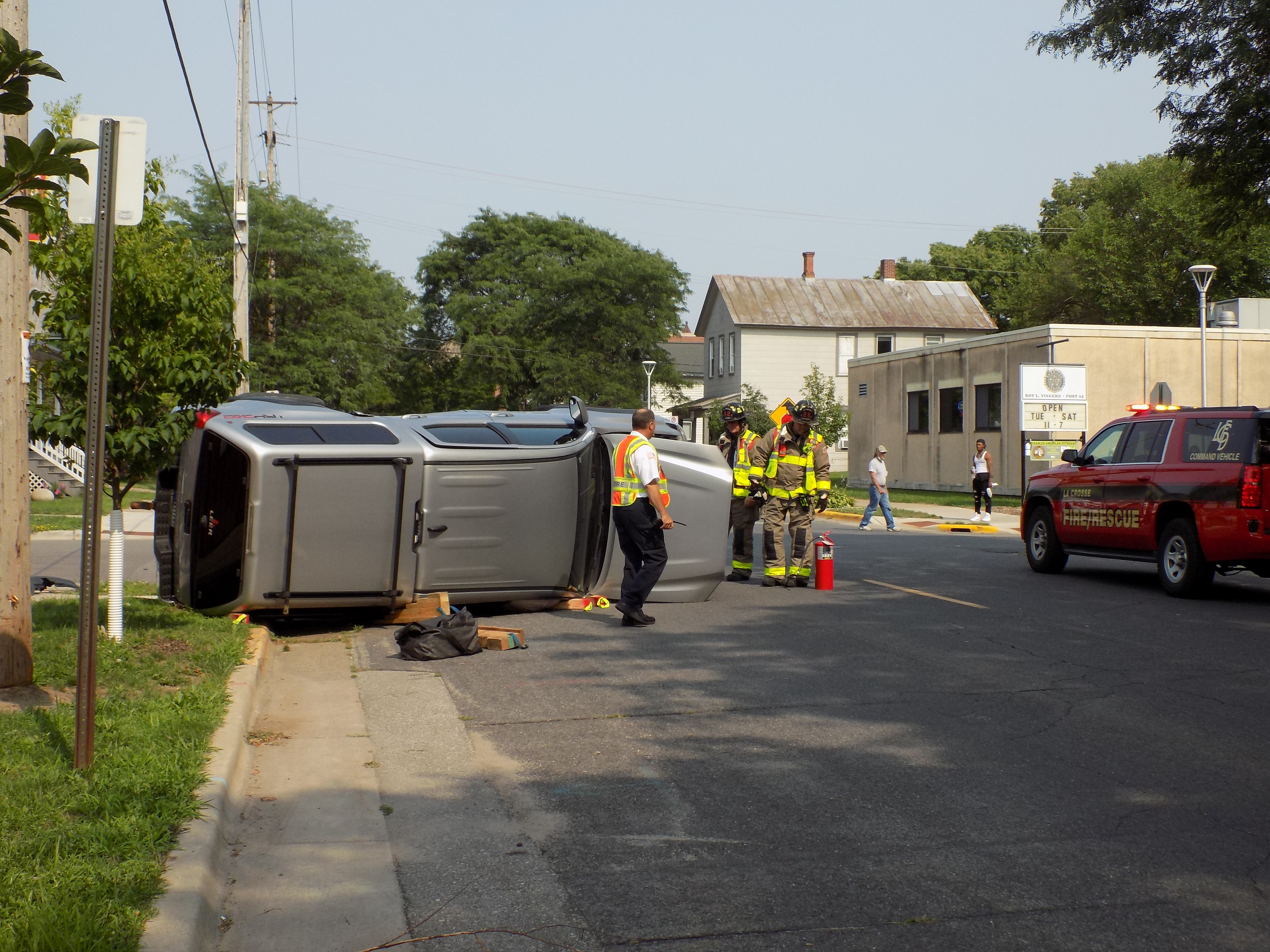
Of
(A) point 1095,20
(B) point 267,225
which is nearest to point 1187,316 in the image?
(B) point 267,225

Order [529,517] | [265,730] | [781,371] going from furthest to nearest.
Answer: [781,371] < [529,517] < [265,730]

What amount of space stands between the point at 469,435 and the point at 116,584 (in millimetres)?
3442

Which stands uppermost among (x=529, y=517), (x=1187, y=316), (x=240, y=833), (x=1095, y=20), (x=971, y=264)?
(x=971, y=264)

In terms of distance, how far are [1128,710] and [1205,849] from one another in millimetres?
2505

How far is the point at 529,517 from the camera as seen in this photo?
1041 cm

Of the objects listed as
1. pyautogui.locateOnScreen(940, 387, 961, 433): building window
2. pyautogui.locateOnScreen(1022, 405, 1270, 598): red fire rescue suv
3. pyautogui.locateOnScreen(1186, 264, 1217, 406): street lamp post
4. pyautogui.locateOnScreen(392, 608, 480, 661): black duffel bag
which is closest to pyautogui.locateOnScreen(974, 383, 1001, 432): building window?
pyautogui.locateOnScreen(940, 387, 961, 433): building window

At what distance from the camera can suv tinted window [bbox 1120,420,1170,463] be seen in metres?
13.3

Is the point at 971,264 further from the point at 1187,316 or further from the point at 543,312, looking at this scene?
the point at 543,312

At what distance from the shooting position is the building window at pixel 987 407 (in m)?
32.5

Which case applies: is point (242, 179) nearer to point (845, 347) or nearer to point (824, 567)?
point (824, 567)

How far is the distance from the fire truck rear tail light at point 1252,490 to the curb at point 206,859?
9.56 m

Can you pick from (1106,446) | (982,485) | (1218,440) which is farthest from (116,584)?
(982,485)

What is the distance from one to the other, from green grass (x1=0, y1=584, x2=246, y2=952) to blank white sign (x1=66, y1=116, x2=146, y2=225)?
2.53 m

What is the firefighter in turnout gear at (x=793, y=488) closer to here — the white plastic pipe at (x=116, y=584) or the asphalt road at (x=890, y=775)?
the asphalt road at (x=890, y=775)
